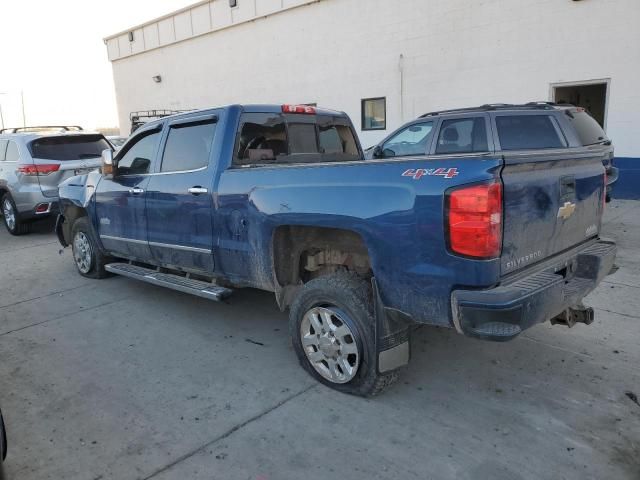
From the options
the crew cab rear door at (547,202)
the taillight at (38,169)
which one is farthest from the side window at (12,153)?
the crew cab rear door at (547,202)

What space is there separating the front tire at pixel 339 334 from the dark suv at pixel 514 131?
15.4 feet

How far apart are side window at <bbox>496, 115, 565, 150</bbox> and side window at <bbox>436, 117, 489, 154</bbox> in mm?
249

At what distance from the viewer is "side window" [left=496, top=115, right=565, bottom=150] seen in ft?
22.9

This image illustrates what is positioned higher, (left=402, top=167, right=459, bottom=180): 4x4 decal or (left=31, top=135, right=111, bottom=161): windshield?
(left=31, top=135, right=111, bottom=161): windshield

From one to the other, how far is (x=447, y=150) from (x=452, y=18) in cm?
637

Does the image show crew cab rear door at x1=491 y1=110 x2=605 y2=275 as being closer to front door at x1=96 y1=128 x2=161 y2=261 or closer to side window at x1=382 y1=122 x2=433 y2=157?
front door at x1=96 y1=128 x2=161 y2=261

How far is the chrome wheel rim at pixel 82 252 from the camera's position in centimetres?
626

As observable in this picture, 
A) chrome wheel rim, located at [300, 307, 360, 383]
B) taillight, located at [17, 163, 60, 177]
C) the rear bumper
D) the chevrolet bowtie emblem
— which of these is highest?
taillight, located at [17, 163, 60, 177]

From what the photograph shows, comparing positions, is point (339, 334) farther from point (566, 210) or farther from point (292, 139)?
point (292, 139)

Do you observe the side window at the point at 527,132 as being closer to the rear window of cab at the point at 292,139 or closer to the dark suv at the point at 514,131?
the dark suv at the point at 514,131

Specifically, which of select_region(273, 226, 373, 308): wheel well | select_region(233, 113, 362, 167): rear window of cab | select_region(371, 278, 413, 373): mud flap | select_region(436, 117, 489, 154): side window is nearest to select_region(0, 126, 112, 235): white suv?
select_region(233, 113, 362, 167): rear window of cab

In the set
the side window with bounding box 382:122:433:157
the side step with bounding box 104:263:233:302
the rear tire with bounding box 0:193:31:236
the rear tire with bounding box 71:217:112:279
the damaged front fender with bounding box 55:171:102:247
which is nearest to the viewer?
the side step with bounding box 104:263:233:302

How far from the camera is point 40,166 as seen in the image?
8.86 metres

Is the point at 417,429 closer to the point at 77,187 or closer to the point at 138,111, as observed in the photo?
the point at 77,187
